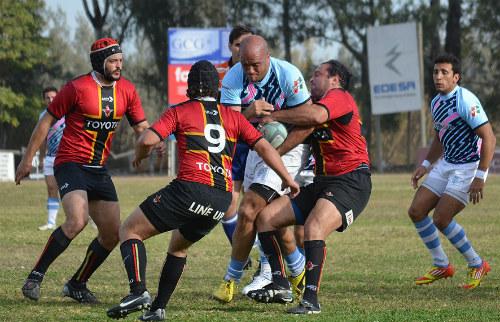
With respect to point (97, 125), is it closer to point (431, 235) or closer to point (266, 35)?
point (431, 235)

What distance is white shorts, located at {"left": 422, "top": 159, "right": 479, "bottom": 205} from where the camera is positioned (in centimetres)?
1016

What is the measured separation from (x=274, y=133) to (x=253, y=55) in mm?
667

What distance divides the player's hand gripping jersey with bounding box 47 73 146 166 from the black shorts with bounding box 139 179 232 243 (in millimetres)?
1623

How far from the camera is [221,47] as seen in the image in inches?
1740

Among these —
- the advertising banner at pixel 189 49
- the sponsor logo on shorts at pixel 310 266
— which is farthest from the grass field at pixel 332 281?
the advertising banner at pixel 189 49

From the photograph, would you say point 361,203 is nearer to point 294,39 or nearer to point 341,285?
point 341,285

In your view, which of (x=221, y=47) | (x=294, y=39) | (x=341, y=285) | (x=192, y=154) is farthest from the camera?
(x=294, y=39)

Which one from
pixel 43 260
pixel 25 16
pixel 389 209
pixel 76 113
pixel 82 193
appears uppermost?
pixel 25 16

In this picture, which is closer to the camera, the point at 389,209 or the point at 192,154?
the point at 192,154

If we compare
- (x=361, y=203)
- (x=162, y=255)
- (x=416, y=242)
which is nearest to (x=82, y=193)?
(x=361, y=203)

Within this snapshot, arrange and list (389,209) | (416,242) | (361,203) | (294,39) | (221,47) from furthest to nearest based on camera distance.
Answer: (294,39) < (221,47) < (389,209) < (416,242) < (361,203)

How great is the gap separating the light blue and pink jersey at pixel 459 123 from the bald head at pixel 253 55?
7.24 ft

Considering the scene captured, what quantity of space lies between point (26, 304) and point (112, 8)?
49180 mm

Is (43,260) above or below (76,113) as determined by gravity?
below
